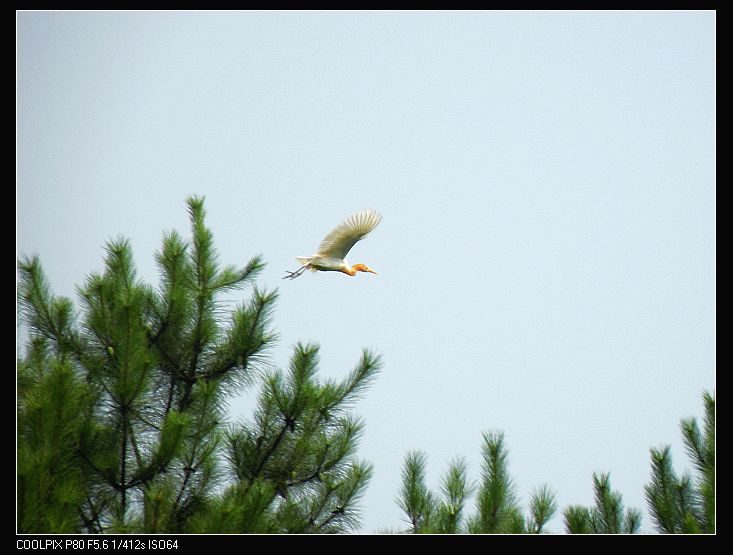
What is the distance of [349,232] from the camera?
7508mm

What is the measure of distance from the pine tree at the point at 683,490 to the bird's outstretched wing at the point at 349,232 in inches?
104

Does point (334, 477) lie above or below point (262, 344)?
below

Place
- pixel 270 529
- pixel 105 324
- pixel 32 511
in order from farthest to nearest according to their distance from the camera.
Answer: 1. pixel 105 324
2. pixel 270 529
3. pixel 32 511

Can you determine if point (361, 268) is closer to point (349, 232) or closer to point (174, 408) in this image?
point (349, 232)

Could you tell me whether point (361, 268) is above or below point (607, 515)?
above

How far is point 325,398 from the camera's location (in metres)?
6.61

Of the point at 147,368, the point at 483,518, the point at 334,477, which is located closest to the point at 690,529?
the point at 483,518

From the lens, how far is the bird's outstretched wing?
292 inches

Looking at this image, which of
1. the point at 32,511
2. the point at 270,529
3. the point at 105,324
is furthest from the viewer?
the point at 105,324

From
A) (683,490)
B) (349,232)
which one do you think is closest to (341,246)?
(349,232)

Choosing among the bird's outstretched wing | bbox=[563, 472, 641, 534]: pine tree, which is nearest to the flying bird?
the bird's outstretched wing

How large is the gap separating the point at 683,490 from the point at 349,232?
3.03 m
